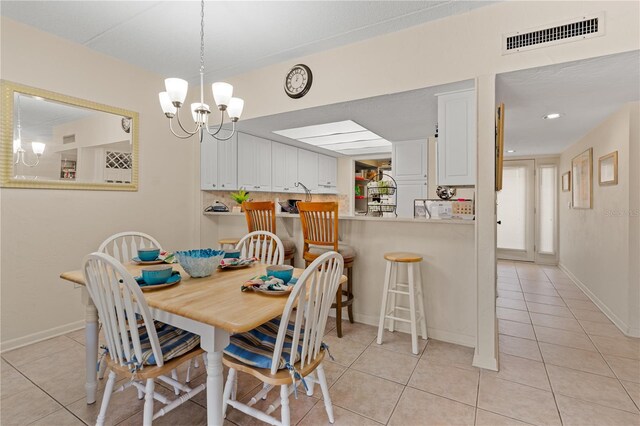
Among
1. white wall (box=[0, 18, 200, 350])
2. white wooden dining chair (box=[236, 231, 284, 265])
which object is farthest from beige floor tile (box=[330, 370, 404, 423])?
white wall (box=[0, 18, 200, 350])

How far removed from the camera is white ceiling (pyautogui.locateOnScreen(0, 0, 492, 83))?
2275 millimetres

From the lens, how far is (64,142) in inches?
108

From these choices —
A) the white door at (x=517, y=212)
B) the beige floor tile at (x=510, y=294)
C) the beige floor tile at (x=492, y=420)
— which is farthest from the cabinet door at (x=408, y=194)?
the beige floor tile at (x=492, y=420)

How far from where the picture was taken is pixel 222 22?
8.12 ft

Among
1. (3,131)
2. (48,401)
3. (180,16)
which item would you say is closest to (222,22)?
(180,16)

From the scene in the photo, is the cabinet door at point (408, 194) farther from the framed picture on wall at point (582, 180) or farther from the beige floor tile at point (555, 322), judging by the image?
the beige floor tile at point (555, 322)

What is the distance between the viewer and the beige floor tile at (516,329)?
9.02 ft

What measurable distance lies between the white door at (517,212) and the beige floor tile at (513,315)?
3.28 metres

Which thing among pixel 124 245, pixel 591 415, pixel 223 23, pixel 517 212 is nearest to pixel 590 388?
pixel 591 415

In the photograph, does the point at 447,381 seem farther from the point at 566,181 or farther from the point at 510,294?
the point at 566,181

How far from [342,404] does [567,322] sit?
2621mm

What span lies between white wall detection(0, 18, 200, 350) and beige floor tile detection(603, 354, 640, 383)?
13.8 feet

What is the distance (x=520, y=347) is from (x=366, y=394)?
1485 millimetres

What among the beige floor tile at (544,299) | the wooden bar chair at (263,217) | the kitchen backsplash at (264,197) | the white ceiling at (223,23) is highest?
the white ceiling at (223,23)
